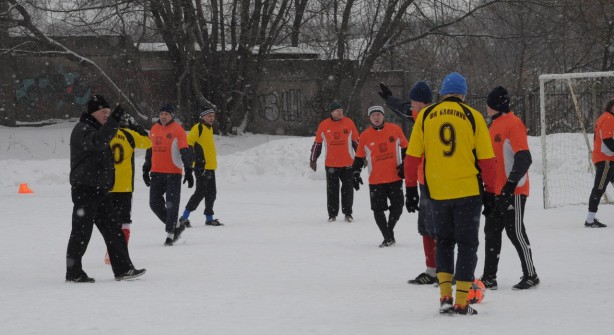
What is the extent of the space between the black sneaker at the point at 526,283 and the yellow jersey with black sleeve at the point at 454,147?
1.54m

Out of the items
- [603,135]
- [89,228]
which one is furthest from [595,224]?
[89,228]

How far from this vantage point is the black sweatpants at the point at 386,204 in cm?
1138

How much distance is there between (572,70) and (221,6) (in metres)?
12.1

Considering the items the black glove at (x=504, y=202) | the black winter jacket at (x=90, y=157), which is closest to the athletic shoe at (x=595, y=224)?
the black glove at (x=504, y=202)

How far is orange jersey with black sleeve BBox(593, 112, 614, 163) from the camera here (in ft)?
41.4

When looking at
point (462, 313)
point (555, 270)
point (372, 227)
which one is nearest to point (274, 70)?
point (372, 227)

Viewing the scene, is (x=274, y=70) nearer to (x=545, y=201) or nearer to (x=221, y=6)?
(x=221, y=6)

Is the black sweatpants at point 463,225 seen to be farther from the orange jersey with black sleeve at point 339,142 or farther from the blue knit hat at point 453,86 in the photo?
the orange jersey with black sleeve at point 339,142

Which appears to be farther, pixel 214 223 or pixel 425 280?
pixel 214 223

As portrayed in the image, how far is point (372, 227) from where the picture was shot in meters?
13.8

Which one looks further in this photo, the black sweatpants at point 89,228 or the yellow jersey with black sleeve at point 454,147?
the black sweatpants at point 89,228

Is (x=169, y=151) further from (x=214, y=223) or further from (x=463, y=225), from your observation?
(x=463, y=225)

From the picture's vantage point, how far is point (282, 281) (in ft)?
29.2

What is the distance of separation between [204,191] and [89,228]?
5210 millimetres
